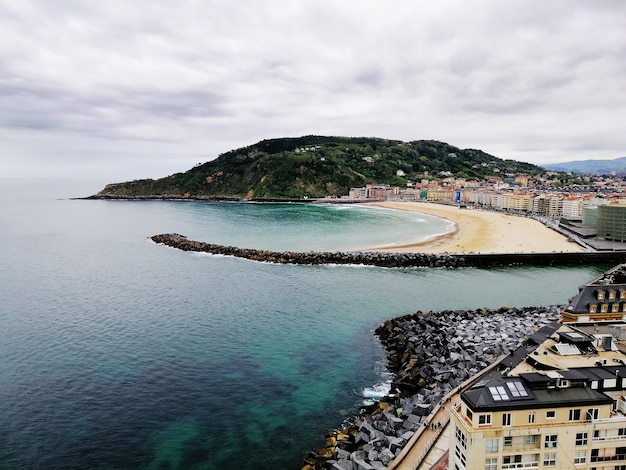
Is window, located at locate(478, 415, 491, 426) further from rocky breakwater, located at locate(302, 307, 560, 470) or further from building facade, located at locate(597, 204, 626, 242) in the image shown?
building facade, located at locate(597, 204, 626, 242)

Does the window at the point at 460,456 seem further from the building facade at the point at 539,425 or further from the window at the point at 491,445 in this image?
the window at the point at 491,445

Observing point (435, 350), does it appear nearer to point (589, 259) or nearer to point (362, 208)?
point (589, 259)

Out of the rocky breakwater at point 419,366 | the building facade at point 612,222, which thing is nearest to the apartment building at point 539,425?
the rocky breakwater at point 419,366

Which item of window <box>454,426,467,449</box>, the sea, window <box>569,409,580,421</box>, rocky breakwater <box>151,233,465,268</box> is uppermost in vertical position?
window <box>569,409,580,421</box>

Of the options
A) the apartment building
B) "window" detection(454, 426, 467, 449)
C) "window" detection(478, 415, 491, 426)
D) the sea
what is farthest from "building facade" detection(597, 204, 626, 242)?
"window" detection(478, 415, 491, 426)

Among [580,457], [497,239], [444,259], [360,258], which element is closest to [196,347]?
[580,457]

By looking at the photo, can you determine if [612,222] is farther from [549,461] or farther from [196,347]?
[549,461]

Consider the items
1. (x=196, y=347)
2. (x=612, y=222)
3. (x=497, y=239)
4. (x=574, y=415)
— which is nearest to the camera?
(x=574, y=415)
